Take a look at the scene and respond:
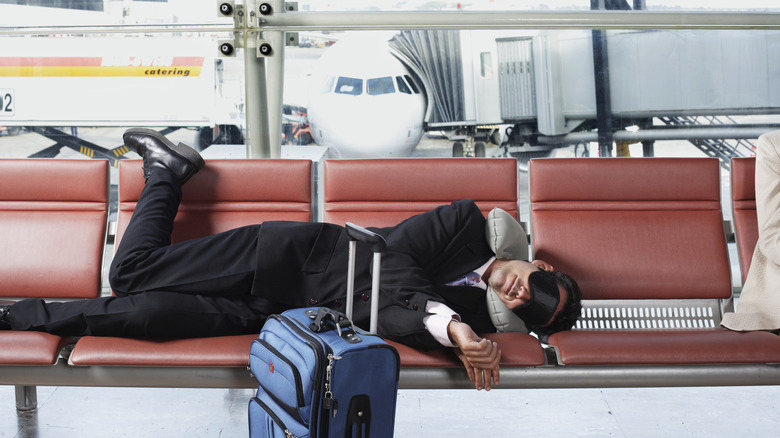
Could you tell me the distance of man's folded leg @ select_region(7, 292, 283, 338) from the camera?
253cm

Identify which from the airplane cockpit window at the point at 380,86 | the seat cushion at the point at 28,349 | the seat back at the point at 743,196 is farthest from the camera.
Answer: the airplane cockpit window at the point at 380,86

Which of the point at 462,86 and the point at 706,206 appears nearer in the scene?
the point at 706,206

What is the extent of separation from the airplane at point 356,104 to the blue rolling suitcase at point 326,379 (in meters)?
2.88

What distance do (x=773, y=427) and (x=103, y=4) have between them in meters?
4.62

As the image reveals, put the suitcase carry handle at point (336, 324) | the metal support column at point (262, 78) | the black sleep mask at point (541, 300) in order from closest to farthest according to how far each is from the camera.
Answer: the suitcase carry handle at point (336, 324) → the black sleep mask at point (541, 300) → the metal support column at point (262, 78)

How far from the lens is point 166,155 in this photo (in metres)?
2.99

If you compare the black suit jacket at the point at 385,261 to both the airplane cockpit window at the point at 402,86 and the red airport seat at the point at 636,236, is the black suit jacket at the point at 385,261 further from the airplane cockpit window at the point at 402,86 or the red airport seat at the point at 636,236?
the airplane cockpit window at the point at 402,86

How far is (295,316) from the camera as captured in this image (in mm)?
2328

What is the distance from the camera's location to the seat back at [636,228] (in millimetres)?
3004

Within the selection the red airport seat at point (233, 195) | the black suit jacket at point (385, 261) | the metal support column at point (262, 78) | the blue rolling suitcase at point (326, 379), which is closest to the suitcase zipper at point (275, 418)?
the blue rolling suitcase at point (326, 379)

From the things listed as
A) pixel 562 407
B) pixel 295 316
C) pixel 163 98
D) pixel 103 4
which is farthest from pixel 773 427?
pixel 103 4

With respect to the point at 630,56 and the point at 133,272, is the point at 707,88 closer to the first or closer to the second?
the point at 630,56

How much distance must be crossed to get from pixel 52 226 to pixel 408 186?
5.21 feet

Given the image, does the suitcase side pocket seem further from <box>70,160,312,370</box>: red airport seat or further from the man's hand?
<box>70,160,312,370</box>: red airport seat
